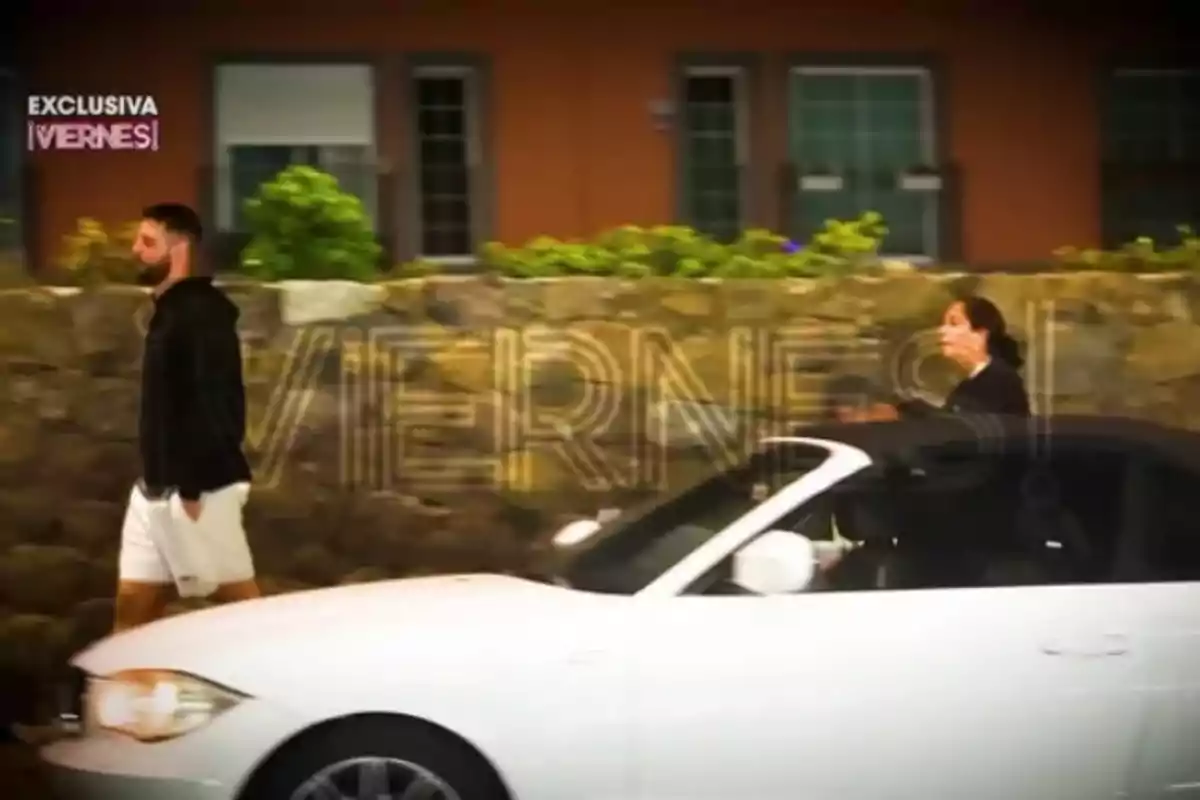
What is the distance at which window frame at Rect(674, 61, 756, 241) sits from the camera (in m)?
10.3

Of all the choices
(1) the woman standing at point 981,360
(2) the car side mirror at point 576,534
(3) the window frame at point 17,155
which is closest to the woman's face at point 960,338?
(1) the woman standing at point 981,360

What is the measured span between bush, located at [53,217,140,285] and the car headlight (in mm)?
3364

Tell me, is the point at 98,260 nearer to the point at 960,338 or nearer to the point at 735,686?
the point at 960,338

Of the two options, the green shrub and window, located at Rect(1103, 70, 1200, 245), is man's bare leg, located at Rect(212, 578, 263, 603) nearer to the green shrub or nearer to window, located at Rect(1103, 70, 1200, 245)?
the green shrub

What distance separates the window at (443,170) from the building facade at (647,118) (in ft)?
0.04

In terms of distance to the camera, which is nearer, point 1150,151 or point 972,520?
point 972,520

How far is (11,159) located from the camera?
31.4 ft

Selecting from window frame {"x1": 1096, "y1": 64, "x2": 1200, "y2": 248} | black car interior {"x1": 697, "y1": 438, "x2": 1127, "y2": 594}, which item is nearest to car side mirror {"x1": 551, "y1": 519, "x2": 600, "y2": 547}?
black car interior {"x1": 697, "y1": 438, "x2": 1127, "y2": 594}

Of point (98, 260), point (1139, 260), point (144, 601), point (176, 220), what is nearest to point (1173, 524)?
point (1139, 260)

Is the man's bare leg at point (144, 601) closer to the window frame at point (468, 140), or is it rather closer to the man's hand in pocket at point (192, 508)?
the man's hand in pocket at point (192, 508)

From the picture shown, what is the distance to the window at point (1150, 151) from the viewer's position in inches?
418

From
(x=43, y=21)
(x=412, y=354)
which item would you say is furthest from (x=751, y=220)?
(x=43, y=21)

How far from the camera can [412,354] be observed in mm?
8539

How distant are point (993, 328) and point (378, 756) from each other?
3.95 metres
